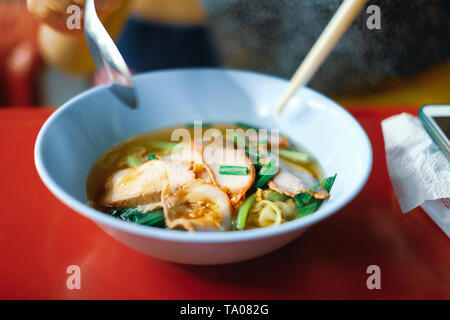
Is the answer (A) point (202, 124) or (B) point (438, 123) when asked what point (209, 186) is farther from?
(B) point (438, 123)

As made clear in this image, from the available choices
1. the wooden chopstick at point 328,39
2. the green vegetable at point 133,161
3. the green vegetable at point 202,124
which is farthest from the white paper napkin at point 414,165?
the green vegetable at point 133,161

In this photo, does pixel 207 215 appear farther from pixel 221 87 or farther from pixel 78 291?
pixel 221 87

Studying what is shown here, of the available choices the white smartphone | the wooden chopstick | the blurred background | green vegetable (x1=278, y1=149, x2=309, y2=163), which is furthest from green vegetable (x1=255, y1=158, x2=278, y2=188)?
the blurred background

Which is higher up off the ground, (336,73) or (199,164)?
(336,73)

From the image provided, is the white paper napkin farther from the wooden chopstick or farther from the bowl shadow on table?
the wooden chopstick

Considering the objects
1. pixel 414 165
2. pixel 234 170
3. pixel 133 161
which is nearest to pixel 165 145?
pixel 133 161

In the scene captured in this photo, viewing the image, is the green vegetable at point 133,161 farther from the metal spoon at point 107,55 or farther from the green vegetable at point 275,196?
the green vegetable at point 275,196

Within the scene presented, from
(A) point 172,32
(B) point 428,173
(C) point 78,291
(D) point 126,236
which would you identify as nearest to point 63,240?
(C) point 78,291
